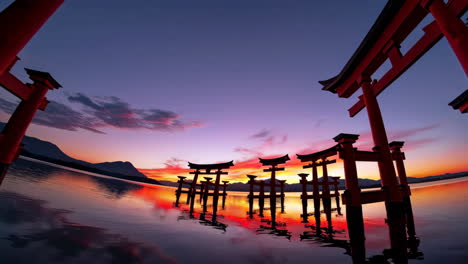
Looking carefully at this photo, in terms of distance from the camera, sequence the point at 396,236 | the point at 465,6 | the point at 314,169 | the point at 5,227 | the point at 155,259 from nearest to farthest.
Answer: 1. the point at 465,6
2. the point at 396,236
3. the point at 155,259
4. the point at 5,227
5. the point at 314,169

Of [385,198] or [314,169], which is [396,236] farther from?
[314,169]

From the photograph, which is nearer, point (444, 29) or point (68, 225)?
point (444, 29)

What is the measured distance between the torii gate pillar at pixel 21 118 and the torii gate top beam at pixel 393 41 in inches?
305

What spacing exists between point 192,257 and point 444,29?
715 cm

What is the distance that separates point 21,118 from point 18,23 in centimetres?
312

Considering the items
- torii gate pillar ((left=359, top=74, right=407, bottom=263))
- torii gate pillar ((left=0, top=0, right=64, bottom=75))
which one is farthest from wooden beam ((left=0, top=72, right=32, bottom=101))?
torii gate pillar ((left=359, top=74, right=407, bottom=263))

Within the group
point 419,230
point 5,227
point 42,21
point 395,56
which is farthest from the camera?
point 419,230

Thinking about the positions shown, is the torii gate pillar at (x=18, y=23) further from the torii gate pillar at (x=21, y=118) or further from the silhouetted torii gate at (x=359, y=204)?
the silhouetted torii gate at (x=359, y=204)

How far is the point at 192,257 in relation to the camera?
4.62 m

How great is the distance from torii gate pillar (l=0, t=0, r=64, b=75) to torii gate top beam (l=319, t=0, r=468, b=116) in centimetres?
539

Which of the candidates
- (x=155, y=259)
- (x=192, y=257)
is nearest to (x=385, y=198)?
(x=192, y=257)

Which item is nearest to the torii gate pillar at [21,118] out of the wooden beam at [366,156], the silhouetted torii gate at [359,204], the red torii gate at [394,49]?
the silhouetted torii gate at [359,204]

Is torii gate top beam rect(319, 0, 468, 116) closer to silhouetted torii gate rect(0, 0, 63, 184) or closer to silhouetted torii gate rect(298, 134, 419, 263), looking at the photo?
silhouetted torii gate rect(298, 134, 419, 263)

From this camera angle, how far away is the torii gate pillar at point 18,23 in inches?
52.5
